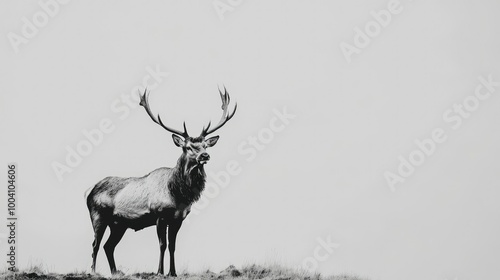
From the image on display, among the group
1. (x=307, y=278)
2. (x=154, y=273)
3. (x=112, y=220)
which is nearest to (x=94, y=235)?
(x=112, y=220)

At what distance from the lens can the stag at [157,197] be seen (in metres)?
21.7

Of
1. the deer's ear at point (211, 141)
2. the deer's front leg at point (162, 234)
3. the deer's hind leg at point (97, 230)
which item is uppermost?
the deer's ear at point (211, 141)

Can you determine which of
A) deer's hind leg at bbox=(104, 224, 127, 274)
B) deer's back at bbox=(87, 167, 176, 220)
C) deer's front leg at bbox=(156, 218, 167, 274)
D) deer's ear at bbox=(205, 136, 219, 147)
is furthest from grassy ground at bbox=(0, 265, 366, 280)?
deer's ear at bbox=(205, 136, 219, 147)

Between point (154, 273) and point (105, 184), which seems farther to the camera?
point (105, 184)

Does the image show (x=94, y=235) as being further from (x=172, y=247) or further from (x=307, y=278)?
(x=307, y=278)

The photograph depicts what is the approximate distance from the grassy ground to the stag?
525mm

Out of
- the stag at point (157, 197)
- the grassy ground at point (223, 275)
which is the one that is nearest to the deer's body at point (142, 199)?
the stag at point (157, 197)

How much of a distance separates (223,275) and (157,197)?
6.79 feet

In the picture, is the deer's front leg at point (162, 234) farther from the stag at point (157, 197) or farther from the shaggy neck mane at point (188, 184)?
the shaggy neck mane at point (188, 184)

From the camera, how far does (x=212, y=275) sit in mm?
21531

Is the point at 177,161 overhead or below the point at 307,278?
overhead

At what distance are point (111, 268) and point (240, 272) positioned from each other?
2.69 metres

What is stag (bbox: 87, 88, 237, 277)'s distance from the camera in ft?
71.3

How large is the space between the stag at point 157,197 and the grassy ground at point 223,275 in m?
0.52
